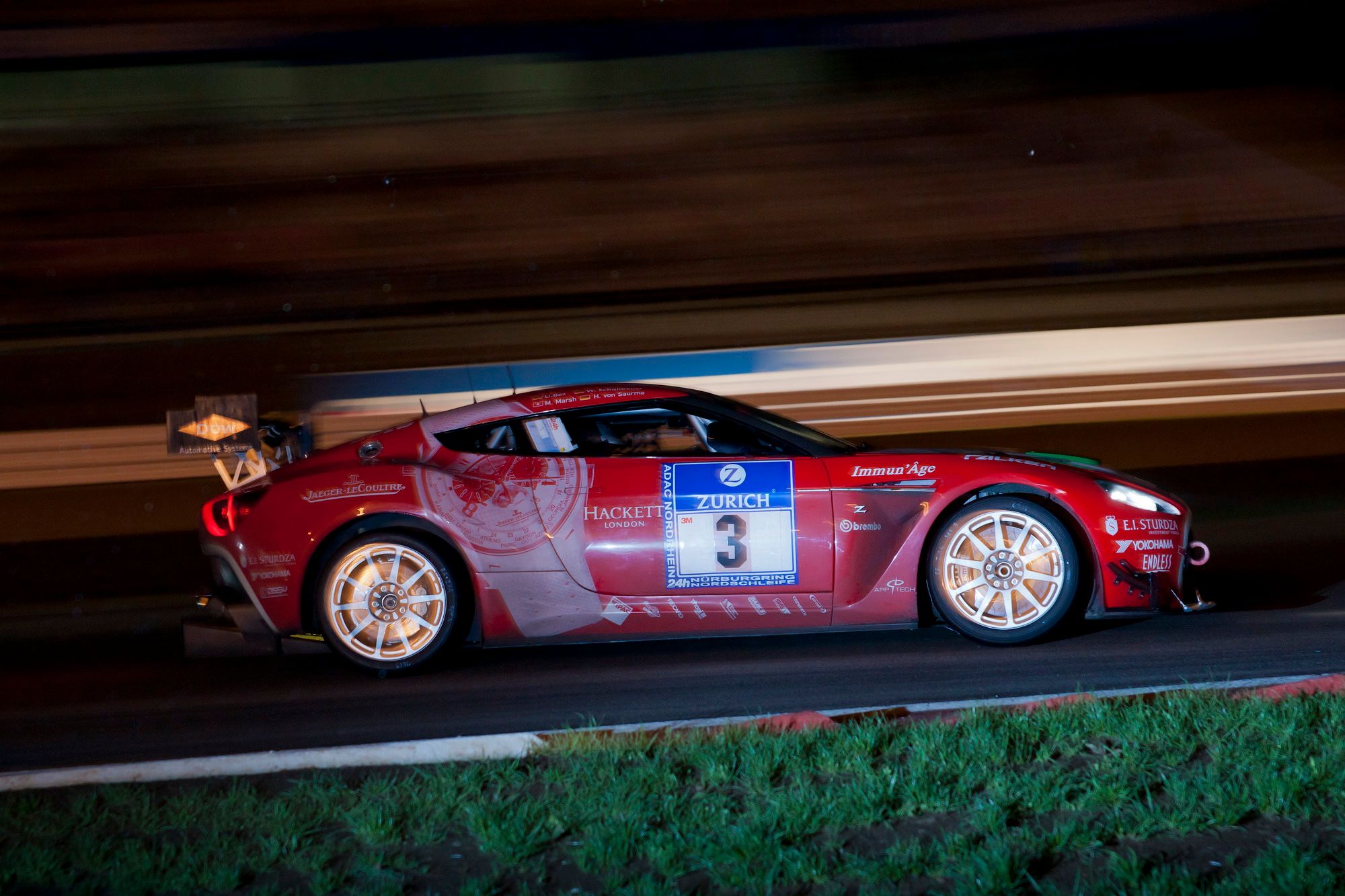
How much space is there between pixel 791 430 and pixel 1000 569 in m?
1.10

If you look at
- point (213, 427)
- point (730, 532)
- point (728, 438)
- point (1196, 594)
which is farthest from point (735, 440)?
point (213, 427)

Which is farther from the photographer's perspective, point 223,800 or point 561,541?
point 561,541

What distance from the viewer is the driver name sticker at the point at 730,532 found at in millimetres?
5039

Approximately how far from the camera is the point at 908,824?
3.19m

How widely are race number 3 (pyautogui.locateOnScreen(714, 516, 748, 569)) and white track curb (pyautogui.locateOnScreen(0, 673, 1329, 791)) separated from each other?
1045 millimetres

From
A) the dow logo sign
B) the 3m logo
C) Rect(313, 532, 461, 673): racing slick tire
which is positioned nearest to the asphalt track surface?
Rect(313, 532, 461, 673): racing slick tire

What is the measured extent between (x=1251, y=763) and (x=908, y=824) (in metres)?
1.07

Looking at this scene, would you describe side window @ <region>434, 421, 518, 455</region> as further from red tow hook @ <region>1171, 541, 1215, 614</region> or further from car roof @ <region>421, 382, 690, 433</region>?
red tow hook @ <region>1171, 541, 1215, 614</region>

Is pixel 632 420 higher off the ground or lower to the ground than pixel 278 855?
higher

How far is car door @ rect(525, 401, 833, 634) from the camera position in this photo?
5.04m

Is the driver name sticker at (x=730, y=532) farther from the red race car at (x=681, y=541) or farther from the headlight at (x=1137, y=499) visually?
the headlight at (x=1137, y=499)

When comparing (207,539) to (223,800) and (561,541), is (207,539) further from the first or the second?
(223,800)

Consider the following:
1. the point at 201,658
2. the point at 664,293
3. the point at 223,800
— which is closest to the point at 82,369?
the point at 664,293

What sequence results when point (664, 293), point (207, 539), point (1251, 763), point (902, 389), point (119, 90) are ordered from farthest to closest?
point (119, 90) → point (664, 293) → point (902, 389) → point (207, 539) → point (1251, 763)
